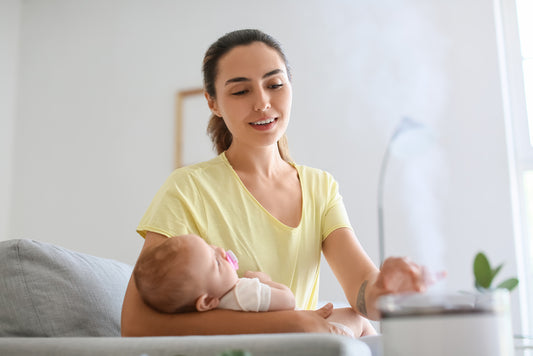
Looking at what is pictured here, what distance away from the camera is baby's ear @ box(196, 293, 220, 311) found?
1.13m

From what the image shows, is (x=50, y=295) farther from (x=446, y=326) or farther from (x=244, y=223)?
(x=446, y=326)

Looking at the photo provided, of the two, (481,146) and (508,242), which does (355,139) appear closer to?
(481,146)

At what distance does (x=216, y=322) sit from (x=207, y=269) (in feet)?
0.38

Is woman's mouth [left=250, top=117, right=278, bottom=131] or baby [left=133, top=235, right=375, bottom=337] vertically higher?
woman's mouth [left=250, top=117, right=278, bottom=131]

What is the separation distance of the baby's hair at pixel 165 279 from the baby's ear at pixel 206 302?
21 mm

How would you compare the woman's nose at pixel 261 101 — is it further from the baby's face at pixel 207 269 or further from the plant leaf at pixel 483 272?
the plant leaf at pixel 483 272

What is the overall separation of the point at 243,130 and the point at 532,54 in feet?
6.93

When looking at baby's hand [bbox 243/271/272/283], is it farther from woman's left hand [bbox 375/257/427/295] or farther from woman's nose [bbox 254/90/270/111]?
woman's nose [bbox 254/90/270/111]

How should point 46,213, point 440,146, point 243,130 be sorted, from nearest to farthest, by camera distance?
1. point 243,130
2. point 440,146
3. point 46,213

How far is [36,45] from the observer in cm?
432

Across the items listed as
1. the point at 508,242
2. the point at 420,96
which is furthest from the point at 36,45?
the point at 508,242

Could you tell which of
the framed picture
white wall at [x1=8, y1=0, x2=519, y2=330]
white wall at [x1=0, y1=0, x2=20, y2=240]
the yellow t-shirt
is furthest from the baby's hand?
white wall at [x1=0, y1=0, x2=20, y2=240]

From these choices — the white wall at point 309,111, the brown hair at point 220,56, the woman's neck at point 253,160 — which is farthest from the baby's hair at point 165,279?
the white wall at point 309,111

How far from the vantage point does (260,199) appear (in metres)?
1.55
